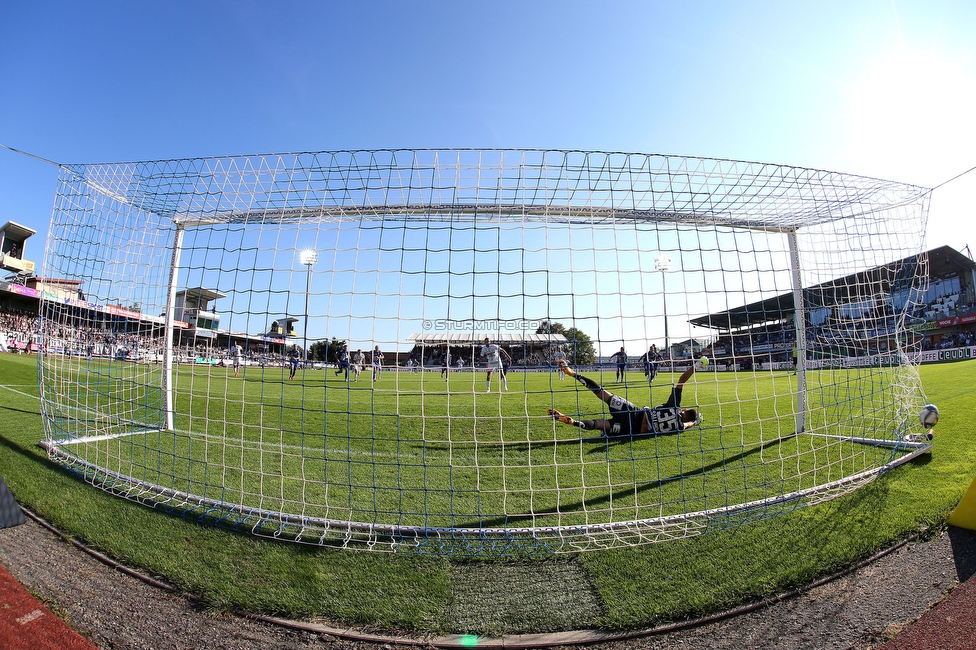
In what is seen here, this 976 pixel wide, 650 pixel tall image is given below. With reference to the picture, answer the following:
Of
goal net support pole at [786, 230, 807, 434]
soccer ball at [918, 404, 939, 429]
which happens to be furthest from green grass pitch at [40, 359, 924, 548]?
soccer ball at [918, 404, 939, 429]

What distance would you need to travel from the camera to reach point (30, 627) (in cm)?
229

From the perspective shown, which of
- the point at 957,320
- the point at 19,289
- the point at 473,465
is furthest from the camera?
the point at 19,289

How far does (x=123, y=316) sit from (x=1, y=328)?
103 ft

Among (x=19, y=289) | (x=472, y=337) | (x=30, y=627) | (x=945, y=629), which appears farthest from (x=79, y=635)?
(x=19, y=289)

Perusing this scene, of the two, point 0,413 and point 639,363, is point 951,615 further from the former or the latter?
point 0,413

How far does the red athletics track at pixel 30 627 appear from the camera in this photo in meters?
2.17

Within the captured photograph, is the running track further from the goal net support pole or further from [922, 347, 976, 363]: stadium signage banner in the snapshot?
[922, 347, 976, 363]: stadium signage banner

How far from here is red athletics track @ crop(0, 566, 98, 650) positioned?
2.17 meters

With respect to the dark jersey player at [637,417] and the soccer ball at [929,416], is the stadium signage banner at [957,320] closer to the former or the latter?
the soccer ball at [929,416]

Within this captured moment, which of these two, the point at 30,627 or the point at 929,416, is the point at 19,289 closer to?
the point at 30,627

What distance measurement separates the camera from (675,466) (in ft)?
16.4

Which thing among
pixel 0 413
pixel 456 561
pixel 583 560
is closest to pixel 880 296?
pixel 583 560

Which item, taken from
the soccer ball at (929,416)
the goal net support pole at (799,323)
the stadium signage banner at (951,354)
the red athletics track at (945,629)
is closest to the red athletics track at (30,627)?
the red athletics track at (945,629)

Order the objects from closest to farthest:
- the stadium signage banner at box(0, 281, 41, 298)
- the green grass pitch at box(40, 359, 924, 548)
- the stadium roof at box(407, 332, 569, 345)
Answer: the stadium roof at box(407, 332, 569, 345), the green grass pitch at box(40, 359, 924, 548), the stadium signage banner at box(0, 281, 41, 298)
